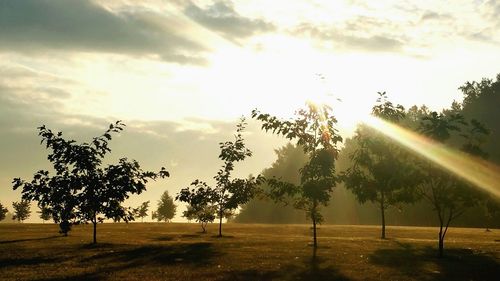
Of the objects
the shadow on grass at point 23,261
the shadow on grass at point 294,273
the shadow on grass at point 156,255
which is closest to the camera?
the shadow on grass at point 294,273

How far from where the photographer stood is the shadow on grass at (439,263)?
2375 cm

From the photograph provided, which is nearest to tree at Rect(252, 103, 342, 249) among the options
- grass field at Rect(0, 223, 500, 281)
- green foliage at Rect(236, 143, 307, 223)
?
grass field at Rect(0, 223, 500, 281)

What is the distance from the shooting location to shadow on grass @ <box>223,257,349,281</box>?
21.5 metres

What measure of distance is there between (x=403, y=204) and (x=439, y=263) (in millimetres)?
65812

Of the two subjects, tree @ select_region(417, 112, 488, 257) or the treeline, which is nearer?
tree @ select_region(417, 112, 488, 257)

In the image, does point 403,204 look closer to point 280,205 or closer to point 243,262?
point 280,205

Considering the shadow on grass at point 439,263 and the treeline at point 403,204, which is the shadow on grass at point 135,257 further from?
the treeline at point 403,204

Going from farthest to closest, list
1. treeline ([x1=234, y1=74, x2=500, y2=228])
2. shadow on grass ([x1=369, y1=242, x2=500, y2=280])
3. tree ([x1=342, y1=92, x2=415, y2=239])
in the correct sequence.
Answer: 1. treeline ([x1=234, y1=74, x2=500, y2=228])
2. tree ([x1=342, y1=92, x2=415, y2=239])
3. shadow on grass ([x1=369, y1=242, x2=500, y2=280])

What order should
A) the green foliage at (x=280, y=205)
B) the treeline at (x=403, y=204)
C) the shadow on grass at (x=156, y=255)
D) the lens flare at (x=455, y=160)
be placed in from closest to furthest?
the shadow on grass at (x=156, y=255), the lens flare at (x=455, y=160), the treeline at (x=403, y=204), the green foliage at (x=280, y=205)

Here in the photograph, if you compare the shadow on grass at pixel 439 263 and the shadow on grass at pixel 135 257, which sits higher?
the shadow on grass at pixel 135 257

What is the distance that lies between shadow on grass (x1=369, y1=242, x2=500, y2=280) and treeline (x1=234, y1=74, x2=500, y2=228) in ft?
196

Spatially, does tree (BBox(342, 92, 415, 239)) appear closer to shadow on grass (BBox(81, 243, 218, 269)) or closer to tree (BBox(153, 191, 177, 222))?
shadow on grass (BBox(81, 243, 218, 269))

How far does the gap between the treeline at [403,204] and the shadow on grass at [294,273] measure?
229 feet

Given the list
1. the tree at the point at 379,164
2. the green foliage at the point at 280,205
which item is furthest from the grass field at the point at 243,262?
the green foliage at the point at 280,205
